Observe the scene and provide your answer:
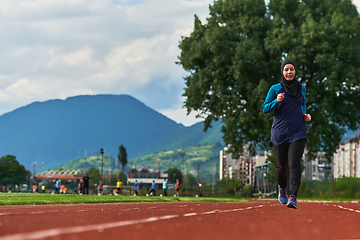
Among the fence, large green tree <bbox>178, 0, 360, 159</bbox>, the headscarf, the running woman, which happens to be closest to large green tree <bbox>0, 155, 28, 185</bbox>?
the fence

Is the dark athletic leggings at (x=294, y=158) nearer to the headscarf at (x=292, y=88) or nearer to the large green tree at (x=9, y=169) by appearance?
the headscarf at (x=292, y=88)

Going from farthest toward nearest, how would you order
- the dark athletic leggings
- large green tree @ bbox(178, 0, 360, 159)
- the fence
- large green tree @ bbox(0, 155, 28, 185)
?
large green tree @ bbox(0, 155, 28, 185) → the fence → large green tree @ bbox(178, 0, 360, 159) → the dark athletic leggings

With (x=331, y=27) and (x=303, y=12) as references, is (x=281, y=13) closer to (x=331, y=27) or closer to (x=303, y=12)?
(x=303, y=12)

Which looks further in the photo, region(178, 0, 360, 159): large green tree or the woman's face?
region(178, 0, 360, 159): large green tree

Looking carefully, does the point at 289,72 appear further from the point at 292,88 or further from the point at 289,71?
the point at 292,88

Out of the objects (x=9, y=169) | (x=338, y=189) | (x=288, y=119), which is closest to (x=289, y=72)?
(x=288, y=119)

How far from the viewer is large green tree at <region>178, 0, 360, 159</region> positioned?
27750mm

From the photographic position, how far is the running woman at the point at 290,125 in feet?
30.9

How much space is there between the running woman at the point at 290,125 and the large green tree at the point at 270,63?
17513mm

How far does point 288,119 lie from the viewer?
31.7 feet

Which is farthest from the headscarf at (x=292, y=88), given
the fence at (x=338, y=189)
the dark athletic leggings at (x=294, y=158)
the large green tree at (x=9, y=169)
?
the large green tree at (x=9, y=169)

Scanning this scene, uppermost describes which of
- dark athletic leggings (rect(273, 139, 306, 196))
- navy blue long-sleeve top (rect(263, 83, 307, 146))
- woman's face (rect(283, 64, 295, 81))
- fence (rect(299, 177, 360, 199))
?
woman's face (rect(283, 64, 295, 81))

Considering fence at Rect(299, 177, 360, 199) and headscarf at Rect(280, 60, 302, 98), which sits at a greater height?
headscarf at Rect(280, 60, 302, 98)

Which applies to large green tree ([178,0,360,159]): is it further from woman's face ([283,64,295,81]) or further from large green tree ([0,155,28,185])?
large green tree ([0,155,28,185])
